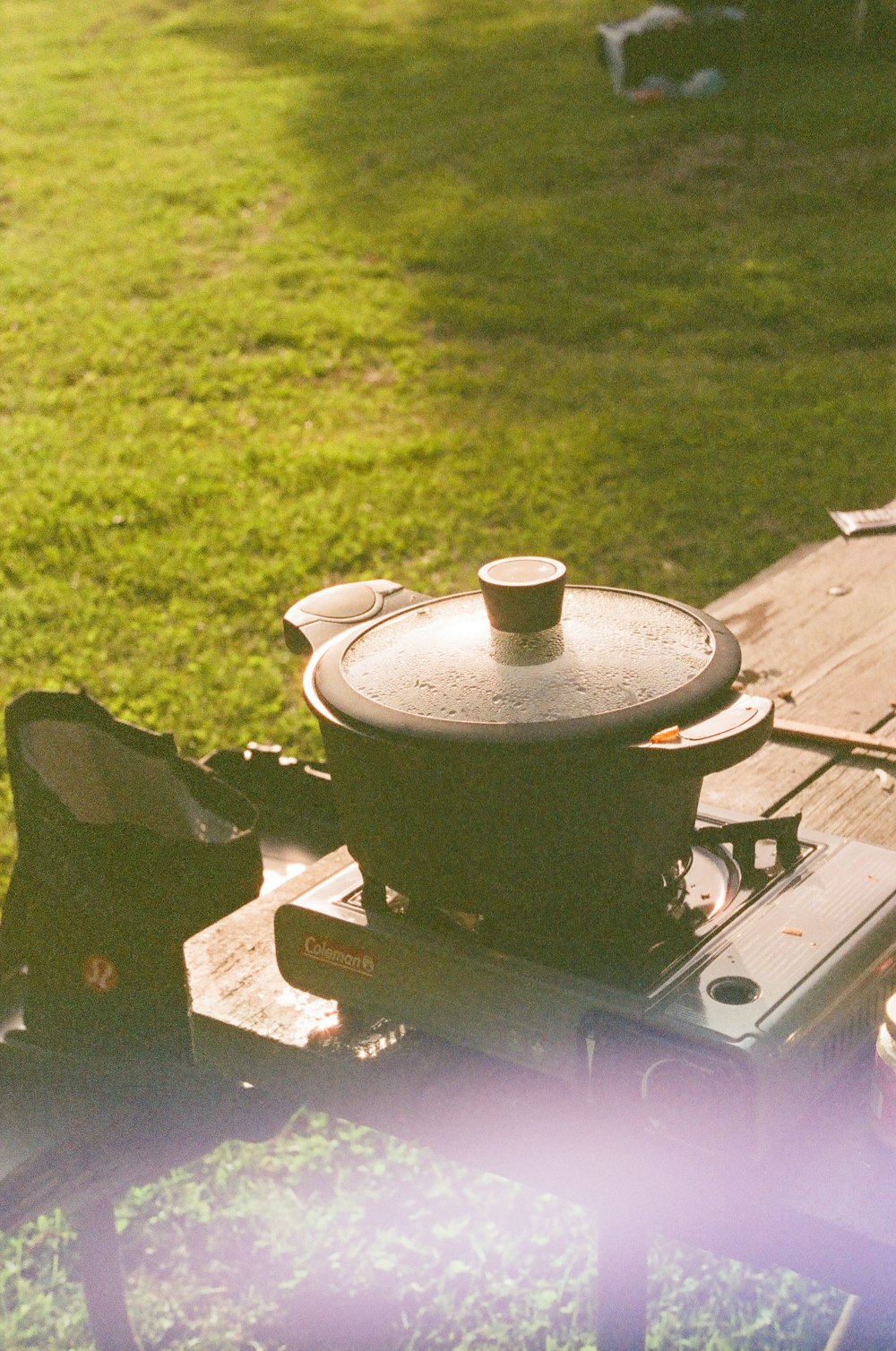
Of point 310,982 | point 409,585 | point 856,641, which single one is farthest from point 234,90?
point 310,982

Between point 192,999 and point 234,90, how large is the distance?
1012cm

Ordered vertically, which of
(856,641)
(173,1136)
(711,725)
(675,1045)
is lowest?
(173,1136)

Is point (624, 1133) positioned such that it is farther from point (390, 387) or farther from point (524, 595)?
point (390, 387)

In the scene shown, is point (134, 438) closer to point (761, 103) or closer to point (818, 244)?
point (818, 244)

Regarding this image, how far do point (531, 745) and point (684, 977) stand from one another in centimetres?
23

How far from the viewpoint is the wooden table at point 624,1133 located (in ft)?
3.65

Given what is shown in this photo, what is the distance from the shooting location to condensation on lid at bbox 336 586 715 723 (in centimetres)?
111

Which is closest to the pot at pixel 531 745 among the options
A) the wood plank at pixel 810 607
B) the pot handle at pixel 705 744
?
the pot handle at pixel 705 744

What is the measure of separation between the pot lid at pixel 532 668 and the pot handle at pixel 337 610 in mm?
89

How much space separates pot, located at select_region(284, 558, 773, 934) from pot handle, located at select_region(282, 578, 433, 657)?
0.11 metres

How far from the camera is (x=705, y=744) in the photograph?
1.05 m

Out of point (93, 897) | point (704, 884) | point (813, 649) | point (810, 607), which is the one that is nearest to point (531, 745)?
point (704, 884)

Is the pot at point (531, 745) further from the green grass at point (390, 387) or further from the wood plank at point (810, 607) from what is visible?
the green grass at point (390, 387)

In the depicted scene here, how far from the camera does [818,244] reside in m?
7.36
